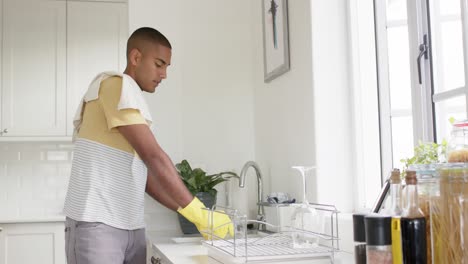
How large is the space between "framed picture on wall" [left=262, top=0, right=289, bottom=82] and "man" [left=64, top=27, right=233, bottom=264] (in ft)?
2.59

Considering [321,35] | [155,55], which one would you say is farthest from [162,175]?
[321,35]

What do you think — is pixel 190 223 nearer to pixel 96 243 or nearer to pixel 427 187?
pixel 96 243

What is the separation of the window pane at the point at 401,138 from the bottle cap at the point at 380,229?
1.06m

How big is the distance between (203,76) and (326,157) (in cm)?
104

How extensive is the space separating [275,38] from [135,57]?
76cm

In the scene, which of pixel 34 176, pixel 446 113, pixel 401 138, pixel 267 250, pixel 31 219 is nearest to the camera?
pixel 267 250

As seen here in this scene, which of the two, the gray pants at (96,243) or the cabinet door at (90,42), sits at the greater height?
the cabinet door at (90,42)

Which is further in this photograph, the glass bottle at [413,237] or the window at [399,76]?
the window at [399,76]

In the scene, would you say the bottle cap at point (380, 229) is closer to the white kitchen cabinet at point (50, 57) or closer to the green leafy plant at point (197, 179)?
the green leafy plant at point (197, 179)

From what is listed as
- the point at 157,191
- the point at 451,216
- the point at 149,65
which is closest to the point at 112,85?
the point at 149,65

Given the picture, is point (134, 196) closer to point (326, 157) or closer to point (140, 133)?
point (140, 133)

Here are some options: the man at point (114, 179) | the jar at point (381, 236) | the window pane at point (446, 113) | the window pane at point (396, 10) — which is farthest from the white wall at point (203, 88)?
the jar at point (381, 236)

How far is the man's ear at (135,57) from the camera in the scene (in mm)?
2174

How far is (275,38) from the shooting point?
105 inches
